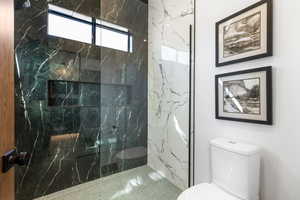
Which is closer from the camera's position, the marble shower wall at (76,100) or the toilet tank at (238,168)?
the toilet tank at (238,168)

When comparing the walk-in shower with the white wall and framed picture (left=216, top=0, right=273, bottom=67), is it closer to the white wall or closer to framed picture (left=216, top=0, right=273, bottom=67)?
framed picture (left=216, top=0, right=273, bottom=67)

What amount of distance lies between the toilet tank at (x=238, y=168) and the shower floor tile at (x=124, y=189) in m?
0.88

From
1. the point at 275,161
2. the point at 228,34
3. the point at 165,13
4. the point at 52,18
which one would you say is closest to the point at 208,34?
the point at 228,34

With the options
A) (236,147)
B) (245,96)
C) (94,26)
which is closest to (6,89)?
(236,147)

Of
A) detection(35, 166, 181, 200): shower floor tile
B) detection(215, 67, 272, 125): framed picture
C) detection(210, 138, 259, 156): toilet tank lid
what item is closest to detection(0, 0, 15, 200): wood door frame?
detection(35, 166, 181, 200): shower floor tile

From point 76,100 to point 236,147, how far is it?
6.25 feet

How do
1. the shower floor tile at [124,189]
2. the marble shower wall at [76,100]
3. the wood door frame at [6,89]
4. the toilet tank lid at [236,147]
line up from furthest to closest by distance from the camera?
the shower floor tile at [124,189] < the marble shower wall at [76,100] < the toilet tank lid at [236,147] < the wood door frame at [6,89]

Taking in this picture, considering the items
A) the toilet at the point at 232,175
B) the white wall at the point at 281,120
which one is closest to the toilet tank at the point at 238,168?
the toilet at the point at 232,175

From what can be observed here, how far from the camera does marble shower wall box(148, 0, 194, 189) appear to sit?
216cm

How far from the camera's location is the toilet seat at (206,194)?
132 centimetres

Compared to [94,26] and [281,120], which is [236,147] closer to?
[281,120]

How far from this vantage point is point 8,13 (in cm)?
86

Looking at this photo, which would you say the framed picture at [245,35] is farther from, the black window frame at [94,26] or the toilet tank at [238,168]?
the black window frame at [94,26]

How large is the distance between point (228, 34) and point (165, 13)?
119cm
